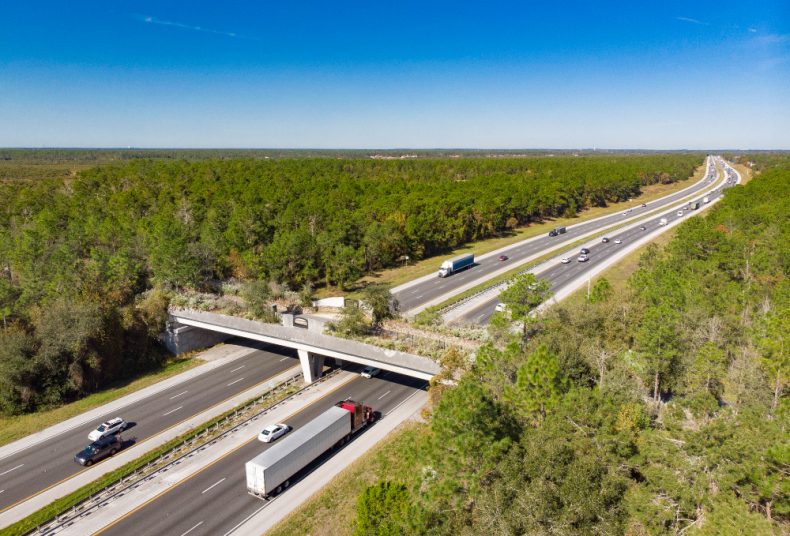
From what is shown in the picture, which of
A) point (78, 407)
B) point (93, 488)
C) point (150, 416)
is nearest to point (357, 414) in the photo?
point (93, 488)

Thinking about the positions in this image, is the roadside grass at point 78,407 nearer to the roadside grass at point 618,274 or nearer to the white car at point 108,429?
the white car at point 108,429

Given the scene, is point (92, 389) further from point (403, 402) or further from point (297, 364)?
point (403, 402)

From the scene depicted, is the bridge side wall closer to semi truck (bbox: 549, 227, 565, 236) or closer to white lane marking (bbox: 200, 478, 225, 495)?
white lane marking (bbox: 200, 478, 225, 495)

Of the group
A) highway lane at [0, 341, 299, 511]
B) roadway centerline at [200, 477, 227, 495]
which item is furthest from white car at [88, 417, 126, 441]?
roadway centerline at [200, 477, 227, 495]

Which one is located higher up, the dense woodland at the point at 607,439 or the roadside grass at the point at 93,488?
the dense woodland at the point at 607,439

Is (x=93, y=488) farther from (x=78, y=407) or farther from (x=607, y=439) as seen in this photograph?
(x=607, y=439)

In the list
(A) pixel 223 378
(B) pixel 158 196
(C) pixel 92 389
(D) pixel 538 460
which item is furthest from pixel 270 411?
(B) pixel 158 196

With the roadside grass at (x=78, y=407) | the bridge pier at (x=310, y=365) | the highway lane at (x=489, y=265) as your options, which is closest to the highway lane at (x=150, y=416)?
the roadside grass at (x=78, y=407)
